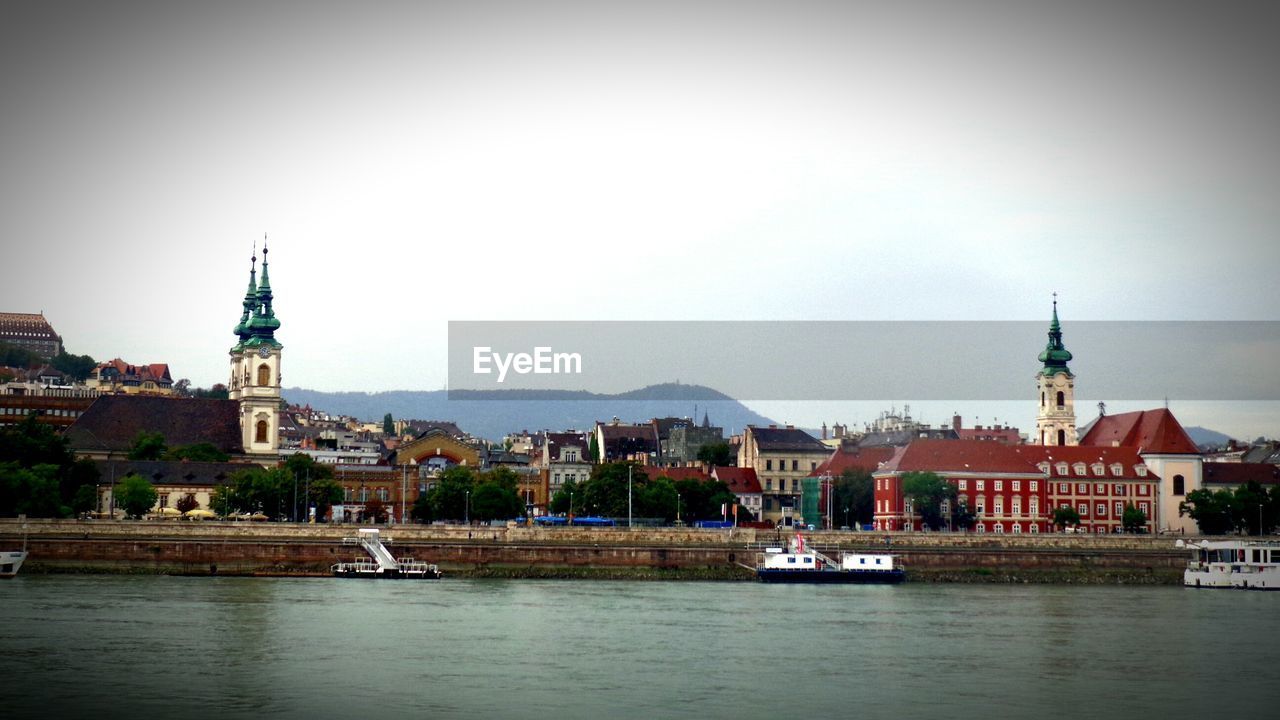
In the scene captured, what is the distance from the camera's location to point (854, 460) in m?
135

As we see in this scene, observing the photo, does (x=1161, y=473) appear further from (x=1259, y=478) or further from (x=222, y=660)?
(x=222, y=660)

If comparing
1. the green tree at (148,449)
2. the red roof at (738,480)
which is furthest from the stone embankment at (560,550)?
the red roof at (738,480)

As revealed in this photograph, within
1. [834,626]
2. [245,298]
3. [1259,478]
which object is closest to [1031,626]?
[834,626]

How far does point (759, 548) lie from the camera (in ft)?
313

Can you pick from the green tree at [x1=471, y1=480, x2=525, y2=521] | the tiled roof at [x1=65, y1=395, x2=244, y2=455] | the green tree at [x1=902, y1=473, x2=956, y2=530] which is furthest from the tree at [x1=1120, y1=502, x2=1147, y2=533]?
the tiled roof at [x1=65, y1=395, x2=244, y2=455]

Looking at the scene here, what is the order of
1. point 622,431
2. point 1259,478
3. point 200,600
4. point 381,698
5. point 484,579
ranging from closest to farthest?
point 381,698 < point 200,600 < point 484,579 < point 1259,478 < point 622,431

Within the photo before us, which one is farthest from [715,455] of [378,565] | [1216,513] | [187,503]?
[378,565]

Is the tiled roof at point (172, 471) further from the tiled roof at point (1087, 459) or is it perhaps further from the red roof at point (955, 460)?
the tiled roof at point (1087, 459)

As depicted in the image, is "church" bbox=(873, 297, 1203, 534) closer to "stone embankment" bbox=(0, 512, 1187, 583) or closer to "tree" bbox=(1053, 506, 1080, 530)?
"tree" bbox=(1053, 506, 1080, 530)

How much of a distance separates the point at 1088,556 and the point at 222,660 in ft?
197

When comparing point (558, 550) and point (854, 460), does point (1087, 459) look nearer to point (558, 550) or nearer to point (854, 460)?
point (854, 460)

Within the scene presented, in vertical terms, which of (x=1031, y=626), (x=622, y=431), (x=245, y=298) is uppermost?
(x=245, y=298)

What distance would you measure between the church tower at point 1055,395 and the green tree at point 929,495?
25221 mm

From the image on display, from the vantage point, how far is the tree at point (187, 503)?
4405 inches
